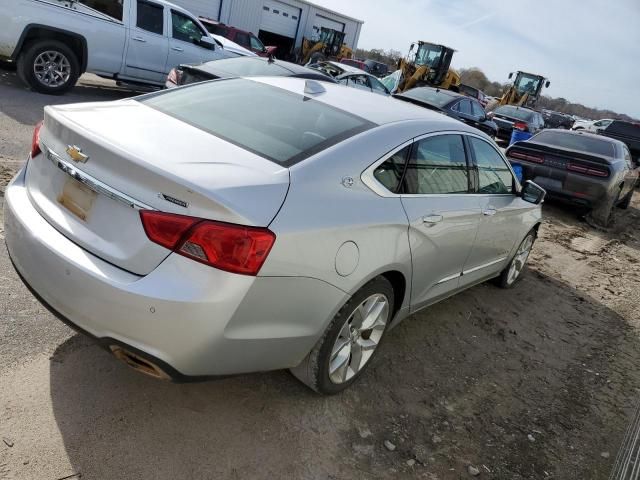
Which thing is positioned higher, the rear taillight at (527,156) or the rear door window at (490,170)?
the rear door window at (490,170)

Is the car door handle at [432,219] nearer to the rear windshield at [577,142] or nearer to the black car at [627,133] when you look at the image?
the rear windshield at [577,142]

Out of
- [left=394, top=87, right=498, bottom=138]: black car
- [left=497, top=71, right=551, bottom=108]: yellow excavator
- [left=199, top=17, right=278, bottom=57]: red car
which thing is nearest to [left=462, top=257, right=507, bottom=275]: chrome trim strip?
[left=394, top=87, right=498, bottom=138]: black car

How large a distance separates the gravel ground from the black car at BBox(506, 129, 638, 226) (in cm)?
485

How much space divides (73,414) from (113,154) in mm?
1226

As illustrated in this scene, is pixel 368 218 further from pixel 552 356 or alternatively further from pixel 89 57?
pixel 89 57

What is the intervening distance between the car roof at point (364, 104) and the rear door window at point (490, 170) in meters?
0.27

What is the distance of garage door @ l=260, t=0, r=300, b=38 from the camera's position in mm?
33375

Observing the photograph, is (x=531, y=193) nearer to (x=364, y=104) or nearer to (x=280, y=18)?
(x=364, y=104)

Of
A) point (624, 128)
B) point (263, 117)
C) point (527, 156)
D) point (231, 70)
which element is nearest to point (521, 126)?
point (624, 128)

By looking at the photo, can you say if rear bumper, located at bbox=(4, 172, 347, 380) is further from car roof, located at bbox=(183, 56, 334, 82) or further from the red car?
the red car

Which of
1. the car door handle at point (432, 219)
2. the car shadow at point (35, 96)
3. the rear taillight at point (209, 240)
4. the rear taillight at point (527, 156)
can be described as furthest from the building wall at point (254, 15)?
the rear taillight at point (209, 240)

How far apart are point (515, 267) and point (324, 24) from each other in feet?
121

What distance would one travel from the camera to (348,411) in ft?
9.70

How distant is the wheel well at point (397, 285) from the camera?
3.01 m
